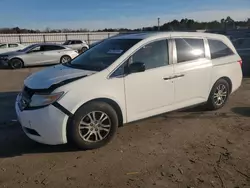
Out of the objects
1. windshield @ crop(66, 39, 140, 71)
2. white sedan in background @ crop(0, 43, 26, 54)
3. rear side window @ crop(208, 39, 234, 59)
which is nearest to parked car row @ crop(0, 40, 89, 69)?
white sedan in background @ crop(0, 43, 26, 54)

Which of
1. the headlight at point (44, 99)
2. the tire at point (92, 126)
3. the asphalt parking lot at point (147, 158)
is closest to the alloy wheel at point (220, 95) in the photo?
the asphalt parking lot at point (147, 158)

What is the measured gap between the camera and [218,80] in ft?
20.3

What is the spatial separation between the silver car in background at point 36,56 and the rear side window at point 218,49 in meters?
12.4

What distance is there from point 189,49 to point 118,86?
5.95ft

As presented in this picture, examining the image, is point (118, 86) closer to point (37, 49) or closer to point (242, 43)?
point (242, 43)

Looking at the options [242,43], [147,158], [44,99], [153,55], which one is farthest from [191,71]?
[242,43]

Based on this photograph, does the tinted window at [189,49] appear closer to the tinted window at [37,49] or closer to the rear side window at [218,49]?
the rear side window at [218,49]

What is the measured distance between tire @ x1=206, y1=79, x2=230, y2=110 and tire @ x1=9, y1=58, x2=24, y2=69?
→ 528 inches

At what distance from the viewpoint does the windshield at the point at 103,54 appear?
192 inches

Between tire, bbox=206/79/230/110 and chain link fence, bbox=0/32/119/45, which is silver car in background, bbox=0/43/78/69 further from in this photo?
chain link fence, bbox=0/32/119/45

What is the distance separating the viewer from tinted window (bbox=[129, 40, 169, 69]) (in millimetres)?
5004

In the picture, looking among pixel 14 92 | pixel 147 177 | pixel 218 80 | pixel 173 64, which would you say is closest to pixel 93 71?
pixel 173 64

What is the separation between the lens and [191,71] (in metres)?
5.56

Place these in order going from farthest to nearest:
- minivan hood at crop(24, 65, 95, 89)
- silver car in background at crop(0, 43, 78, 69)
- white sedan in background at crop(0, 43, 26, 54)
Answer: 1. white sedan in background at crop(0, 43, 26, 54)
2. silver car in background at crop(0, 43, 78, 69)
3. minivan hood at crop(24, 65, 95, 89)
